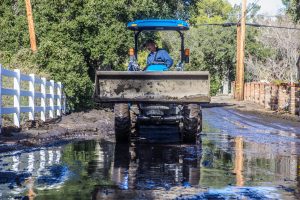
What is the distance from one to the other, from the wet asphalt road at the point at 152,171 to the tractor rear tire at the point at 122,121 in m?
0.40

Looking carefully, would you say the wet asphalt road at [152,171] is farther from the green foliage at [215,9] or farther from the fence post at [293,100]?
the green foliage at [215,9]

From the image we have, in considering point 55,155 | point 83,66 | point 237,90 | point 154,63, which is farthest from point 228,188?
point 237,90

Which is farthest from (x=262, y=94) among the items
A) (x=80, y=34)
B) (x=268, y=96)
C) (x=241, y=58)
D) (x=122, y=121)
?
(x=122, y=121)

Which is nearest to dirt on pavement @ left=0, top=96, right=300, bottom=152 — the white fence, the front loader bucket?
the white fence

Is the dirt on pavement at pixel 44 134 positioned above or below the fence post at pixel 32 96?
below

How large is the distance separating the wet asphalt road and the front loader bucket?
3.39 feet

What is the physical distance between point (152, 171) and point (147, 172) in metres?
0.14

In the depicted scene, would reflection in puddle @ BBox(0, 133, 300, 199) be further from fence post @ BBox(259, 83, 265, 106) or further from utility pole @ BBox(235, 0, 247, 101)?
utility pole @ BBox(235, 0, 247, 101)

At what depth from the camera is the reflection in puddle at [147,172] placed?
6.78 metres

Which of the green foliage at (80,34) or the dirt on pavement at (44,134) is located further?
the green foliage at (80,34)

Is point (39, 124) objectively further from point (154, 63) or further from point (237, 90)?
point (237, 90)

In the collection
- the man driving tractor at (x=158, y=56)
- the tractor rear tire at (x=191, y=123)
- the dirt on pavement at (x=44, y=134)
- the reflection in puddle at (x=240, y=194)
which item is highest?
the man driving tractor at (x=158, y=56)

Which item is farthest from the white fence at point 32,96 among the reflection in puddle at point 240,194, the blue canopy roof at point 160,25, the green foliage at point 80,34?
the reflection in puddle at point 240,194

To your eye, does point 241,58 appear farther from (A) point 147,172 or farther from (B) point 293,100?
(A) point 147,172
